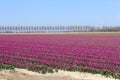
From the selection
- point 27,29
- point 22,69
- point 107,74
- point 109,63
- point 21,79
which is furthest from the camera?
point 27,29

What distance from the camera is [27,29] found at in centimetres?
11512

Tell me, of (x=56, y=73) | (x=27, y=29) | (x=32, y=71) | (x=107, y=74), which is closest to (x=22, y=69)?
(x=32, y=71)

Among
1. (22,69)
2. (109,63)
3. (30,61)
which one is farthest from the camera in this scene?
(30,61)

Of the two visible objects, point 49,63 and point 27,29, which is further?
point 27,29

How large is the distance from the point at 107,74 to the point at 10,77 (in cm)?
388

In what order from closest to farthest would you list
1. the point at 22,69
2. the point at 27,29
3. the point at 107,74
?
the point at 107,74
the point at 22,69
the point at 27,29

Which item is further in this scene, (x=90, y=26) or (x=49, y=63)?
(x=90, y=26)

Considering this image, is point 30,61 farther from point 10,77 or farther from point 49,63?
point 10,77

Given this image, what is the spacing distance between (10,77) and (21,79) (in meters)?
0.53

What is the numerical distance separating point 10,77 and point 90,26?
108 metres

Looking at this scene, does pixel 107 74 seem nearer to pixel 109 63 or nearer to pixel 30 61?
pixel 109 63

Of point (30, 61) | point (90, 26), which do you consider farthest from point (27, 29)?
point (30, 61)

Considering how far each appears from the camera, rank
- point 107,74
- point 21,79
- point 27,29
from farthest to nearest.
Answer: point 27,29 → point 107,74 → point 21,79

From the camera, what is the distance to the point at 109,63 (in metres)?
15.3
